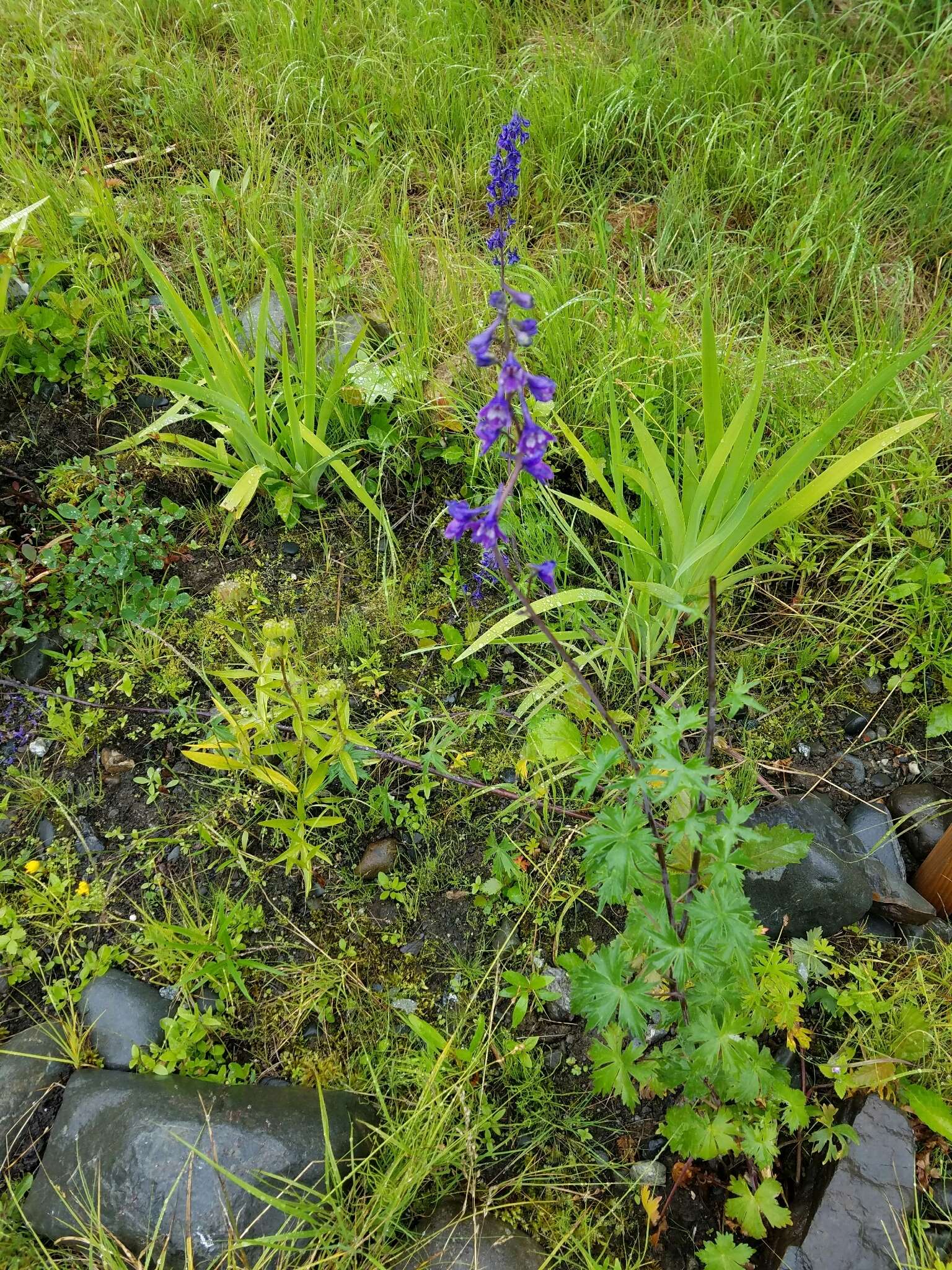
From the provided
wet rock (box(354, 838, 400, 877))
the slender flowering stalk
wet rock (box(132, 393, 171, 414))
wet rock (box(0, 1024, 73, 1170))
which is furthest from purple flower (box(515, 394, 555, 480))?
wet rock (box(132, 393, 171, 414))

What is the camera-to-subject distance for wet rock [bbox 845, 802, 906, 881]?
2105 millimetres

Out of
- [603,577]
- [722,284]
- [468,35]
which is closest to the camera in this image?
[603,577]

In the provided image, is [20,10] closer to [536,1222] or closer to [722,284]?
[722,284]

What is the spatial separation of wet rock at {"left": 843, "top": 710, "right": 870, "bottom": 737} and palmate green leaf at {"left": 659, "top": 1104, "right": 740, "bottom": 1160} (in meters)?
1.15

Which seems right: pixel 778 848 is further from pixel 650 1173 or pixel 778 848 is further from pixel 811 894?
pixel 650 1173

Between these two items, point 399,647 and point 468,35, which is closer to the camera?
point 399,647

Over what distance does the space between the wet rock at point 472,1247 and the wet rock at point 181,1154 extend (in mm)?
223

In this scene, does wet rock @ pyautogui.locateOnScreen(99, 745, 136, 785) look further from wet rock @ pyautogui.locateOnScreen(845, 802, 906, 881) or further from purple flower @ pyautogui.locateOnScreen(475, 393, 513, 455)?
wet rock @ pyautogui.locateOnScreen(845, 802, 906, 881)

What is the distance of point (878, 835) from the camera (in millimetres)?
2146

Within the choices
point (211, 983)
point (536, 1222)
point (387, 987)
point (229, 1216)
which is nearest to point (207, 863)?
point (211, 983)

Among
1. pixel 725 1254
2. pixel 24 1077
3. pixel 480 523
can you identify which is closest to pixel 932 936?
pixel 725 1254

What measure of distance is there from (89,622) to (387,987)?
1437 mm

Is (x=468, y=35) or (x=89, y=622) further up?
(x=468, y=35)

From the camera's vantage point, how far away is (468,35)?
3.43 meters
